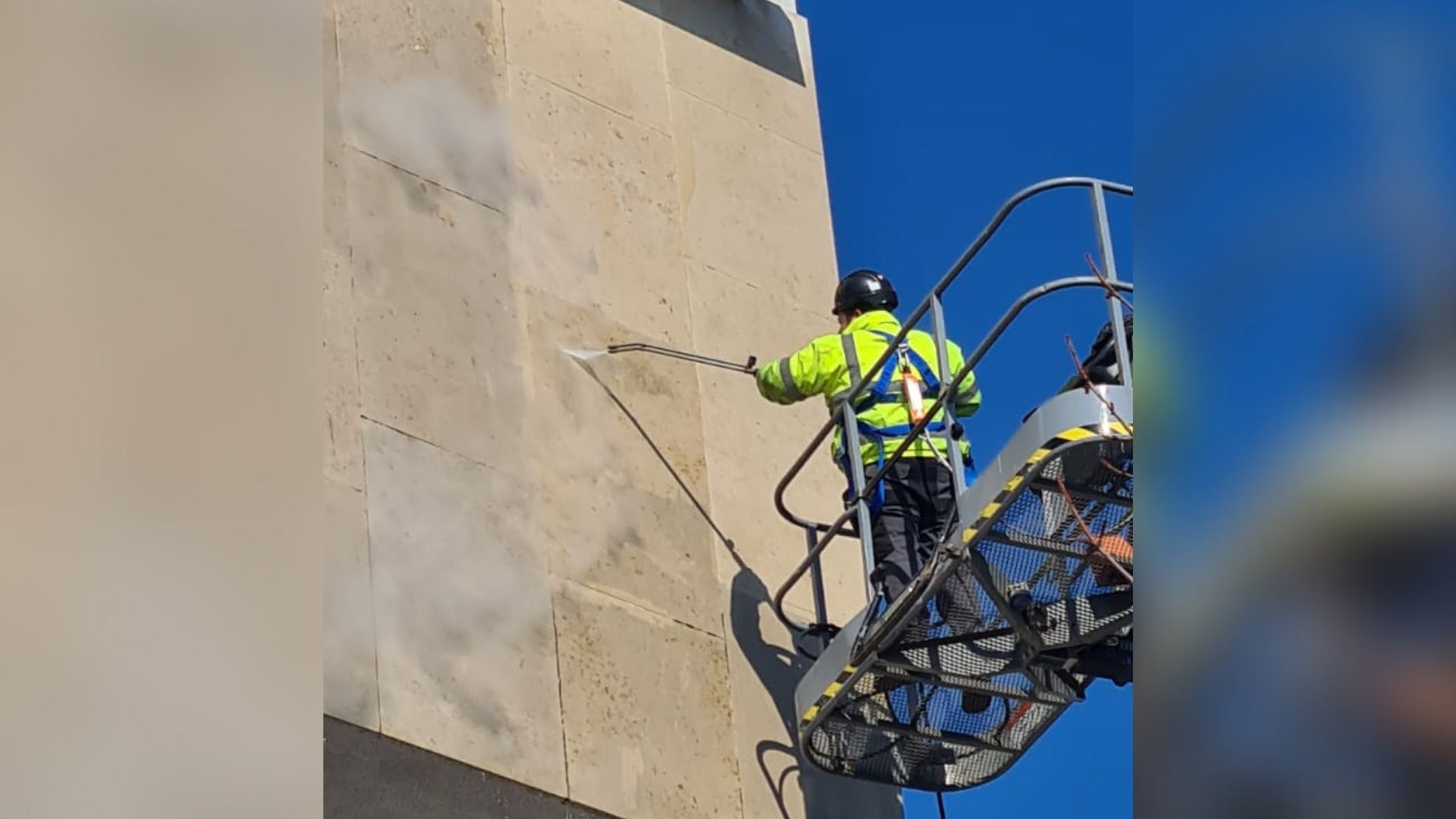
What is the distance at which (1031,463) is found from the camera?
25.7 feet

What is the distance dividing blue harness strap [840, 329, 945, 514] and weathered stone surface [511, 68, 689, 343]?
5.85ft

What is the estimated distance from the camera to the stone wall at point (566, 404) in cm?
883

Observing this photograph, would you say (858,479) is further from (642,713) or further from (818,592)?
(642,713)

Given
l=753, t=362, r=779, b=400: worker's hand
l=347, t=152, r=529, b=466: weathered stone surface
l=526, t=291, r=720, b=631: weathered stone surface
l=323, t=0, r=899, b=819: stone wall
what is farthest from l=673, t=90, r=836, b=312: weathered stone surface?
l=347, t=152, r=529, b=466: weathered stone surface

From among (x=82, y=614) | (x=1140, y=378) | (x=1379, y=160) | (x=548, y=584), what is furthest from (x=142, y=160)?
(x=548, y=584)

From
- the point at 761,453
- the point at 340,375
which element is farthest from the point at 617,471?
the point at 340,375

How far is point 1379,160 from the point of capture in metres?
1.60

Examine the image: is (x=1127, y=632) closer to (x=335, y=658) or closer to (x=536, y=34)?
(x=335, y=658)

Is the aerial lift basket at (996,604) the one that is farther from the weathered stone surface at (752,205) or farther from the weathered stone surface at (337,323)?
the weathered stone surface at (337,323)

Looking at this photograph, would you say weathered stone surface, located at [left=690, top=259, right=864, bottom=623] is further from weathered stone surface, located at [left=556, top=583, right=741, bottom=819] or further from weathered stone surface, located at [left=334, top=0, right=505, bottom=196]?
weathered stone surface, located at [left=334, top=0, right=505, bottom=196]

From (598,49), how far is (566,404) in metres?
2.72

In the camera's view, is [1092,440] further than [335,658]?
No

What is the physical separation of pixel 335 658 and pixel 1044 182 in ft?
12.7

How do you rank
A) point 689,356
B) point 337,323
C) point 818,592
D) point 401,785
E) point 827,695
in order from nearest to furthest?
point 401,785 → point 827,695 → point 337,323 → point 818,592 → point 689,356
